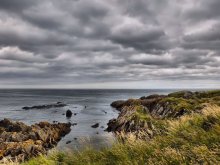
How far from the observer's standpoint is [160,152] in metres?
8.39

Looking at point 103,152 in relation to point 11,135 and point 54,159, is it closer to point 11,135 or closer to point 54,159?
point 54,159

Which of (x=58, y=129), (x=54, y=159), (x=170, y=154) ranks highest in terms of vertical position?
(x=170, y=154)

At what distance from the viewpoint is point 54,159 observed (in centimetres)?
1105

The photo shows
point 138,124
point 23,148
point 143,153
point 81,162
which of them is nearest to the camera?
point 143,153

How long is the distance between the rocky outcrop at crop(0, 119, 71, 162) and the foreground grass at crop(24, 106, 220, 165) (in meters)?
20.0

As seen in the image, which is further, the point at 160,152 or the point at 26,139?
the point at 26,139

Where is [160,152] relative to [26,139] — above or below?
above

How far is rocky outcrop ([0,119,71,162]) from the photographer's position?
42156 millimetres

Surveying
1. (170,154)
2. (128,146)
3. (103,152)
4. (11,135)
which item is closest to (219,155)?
(170,154)

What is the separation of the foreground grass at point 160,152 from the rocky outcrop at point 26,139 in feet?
65.5

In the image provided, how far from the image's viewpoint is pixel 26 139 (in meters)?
52.6

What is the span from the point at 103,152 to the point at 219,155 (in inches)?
172

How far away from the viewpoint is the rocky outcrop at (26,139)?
42.2m

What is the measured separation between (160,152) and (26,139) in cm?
4812
